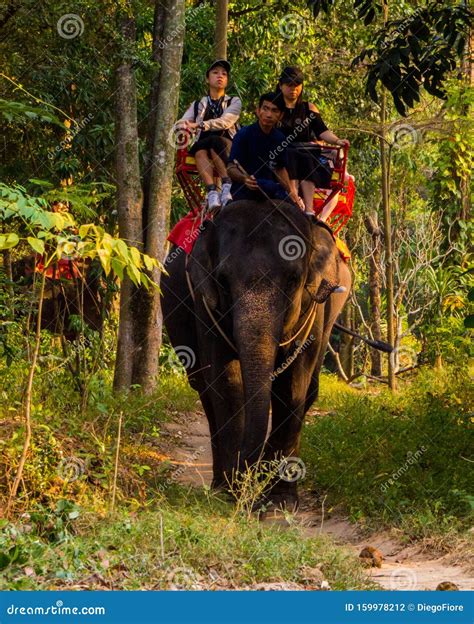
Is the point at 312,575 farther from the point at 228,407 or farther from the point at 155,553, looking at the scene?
the point at 228,407

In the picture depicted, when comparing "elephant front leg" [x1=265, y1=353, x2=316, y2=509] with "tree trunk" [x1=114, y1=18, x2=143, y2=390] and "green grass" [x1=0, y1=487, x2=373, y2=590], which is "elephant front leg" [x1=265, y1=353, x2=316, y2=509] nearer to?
"green grass" [x1=0, y1=487, x2=373, y2=590]

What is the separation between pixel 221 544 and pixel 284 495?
2888 millimetres

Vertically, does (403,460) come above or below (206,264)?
below

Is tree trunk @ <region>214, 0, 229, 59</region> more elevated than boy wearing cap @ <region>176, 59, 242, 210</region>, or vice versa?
tree trunk @ <region>214, 0, 229, 59</region>

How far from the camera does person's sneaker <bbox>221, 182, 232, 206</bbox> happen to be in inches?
385

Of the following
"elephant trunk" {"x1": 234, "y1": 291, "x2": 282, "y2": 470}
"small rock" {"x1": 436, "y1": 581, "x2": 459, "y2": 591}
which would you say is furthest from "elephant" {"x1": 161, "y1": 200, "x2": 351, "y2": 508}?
"small rock" {"x1": 436, "y1": 581, "x2": 459, "y2": 591}

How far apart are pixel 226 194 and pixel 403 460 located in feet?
8.61

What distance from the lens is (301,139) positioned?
10469 mm

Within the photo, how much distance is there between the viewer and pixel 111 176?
15.8m

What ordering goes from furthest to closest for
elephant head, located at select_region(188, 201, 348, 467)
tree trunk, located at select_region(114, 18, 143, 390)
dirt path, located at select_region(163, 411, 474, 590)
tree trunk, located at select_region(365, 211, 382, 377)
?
tree trunk, located at select_region(365, 211, 382, 377) < tree trunk, located at select_region(114, 18, 143, 390) < elephant head, located at select_region(188, 201, 348, 467) < dirt path, located at select_region(163, 411, 474, 590)

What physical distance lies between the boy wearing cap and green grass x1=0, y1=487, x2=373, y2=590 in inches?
148

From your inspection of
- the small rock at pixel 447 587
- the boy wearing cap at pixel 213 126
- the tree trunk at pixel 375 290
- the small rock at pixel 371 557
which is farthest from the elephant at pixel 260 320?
the tree trunk at pixel 375 290

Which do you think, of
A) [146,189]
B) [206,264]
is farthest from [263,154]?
[146,189]

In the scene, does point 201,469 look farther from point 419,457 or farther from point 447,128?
point 447,128
